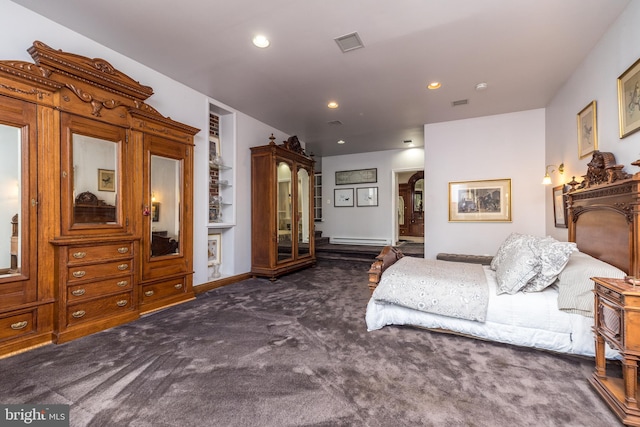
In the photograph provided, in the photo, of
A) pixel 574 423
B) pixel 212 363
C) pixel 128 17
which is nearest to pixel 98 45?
pixel 128 17

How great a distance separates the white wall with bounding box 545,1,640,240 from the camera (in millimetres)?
2164

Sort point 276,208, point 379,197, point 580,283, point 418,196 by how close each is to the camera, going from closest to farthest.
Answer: point 580,283 < point 276,208 < point 379,197 < point 418,196

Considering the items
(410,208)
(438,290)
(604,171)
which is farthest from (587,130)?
(410,208)

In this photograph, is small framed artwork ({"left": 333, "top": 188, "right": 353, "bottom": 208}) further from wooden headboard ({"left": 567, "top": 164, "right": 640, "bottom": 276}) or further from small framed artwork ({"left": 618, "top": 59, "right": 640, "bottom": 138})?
small framed artwork ({"left": 618, "top": 59, "right": 640, "bottom": 138})

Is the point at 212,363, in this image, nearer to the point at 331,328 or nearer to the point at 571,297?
the point at 331,328

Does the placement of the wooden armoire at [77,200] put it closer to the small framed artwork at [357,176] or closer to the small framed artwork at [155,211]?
the small framed artwork at [155,211]

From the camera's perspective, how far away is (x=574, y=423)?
1.41m

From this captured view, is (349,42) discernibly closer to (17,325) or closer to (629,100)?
(629,100)

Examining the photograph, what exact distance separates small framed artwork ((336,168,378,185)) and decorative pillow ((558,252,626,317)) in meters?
5.47

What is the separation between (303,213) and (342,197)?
2668 millimetres

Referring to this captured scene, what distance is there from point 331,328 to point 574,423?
1694 mm

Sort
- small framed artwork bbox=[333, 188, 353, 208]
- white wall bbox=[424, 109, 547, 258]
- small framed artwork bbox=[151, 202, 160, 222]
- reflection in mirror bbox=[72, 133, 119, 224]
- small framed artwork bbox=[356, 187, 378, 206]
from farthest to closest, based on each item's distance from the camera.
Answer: small framed artwork bbox=[333, 188, 353, 208]
small framed artwork bbox=[356, 187, 378, 206]
white wall bbox=[424, 109, 547, 258]
small framed artwork bbox=[151, 202, 160, 222]
reflection in mirror bbox=[72, 133, 119, 224]

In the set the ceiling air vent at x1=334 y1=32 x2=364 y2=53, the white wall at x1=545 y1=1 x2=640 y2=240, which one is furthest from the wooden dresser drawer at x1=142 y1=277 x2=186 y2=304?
Result: the white wall at x1=545 y1=1 x2=640 y2=240

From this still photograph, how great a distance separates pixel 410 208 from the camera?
9.97 metres
